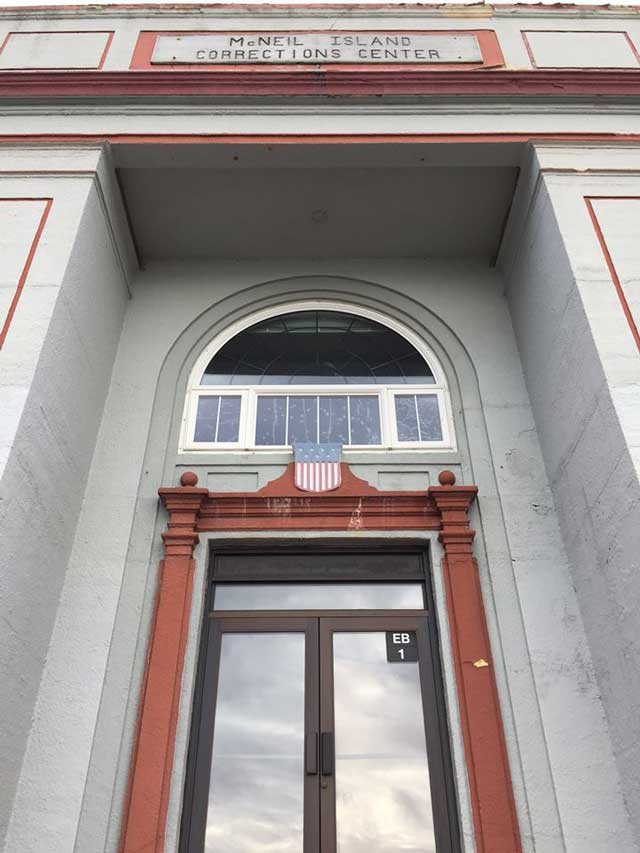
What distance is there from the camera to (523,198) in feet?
20.0

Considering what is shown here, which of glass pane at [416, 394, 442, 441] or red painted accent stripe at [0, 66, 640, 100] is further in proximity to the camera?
red painted accent stripe at [0, 66, 640, 100]

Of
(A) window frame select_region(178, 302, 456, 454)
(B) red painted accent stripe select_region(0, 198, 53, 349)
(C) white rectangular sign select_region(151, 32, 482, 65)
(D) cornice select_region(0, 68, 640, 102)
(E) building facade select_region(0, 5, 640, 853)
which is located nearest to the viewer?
(E) building facade select_region(0, 5, 640, 853)

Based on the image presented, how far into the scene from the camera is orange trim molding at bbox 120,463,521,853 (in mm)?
3998

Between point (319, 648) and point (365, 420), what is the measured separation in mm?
2053

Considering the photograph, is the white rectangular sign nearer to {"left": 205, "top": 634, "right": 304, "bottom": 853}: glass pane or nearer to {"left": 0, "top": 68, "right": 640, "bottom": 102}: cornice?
{"left": 0, "top": 68, "right": 640, "bottom": 102}: cornice

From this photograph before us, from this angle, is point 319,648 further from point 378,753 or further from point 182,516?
point 182,516

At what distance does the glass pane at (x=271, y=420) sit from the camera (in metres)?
5.77

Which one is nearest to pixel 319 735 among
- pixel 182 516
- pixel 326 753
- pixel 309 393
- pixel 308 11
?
pixel 326 753

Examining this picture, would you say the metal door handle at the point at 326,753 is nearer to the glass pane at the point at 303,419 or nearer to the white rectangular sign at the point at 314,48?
the glass pane at the point at 303,419

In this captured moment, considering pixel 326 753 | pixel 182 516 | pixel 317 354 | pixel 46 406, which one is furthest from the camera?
pixel 317 354

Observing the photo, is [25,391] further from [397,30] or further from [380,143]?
[397,30]

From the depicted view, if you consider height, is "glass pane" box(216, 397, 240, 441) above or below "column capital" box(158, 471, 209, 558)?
above

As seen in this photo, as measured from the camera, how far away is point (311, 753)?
4.38 metres

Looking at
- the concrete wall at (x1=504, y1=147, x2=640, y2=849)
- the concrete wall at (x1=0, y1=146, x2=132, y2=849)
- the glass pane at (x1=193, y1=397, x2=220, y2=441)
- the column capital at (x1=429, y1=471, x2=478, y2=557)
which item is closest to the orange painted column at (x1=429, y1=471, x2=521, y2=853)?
the column capital at (x1=429, y1=471, x2=478, y2=557)
